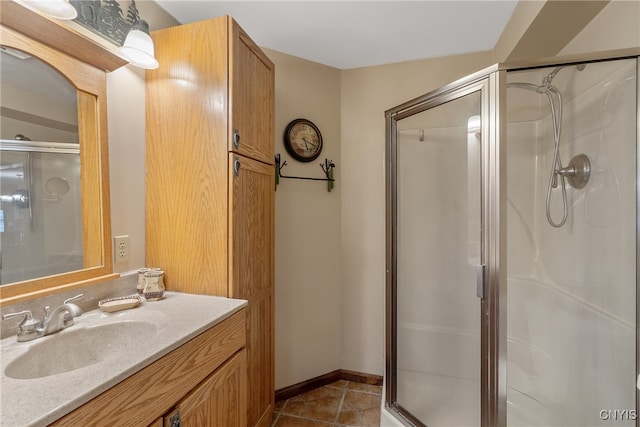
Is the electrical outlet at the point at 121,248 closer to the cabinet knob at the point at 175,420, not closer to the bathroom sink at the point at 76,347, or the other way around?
the bathroom sink at the point at 76,347

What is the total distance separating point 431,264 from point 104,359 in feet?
5.49

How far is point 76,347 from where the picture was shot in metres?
0.94

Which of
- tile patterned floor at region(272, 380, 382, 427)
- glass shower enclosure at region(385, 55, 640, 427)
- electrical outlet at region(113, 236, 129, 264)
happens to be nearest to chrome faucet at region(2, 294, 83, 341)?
electrical outlet at region(113, 236, 129, 264)

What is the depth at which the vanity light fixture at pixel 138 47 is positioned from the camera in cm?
116

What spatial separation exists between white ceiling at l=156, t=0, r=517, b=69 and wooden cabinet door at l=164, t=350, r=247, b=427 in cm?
185

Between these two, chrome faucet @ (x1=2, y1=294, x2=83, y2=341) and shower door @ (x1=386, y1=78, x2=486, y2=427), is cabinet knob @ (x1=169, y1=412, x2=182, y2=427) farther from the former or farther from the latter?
shower door @ (x1=386, y1=78, x2=486, y2=427)

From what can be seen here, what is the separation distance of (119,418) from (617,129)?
81.6 inches

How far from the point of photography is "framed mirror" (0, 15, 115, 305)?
0.92 m

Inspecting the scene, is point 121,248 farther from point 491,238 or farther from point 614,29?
point 614,29

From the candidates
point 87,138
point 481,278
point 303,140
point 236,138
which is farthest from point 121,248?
point 481,278

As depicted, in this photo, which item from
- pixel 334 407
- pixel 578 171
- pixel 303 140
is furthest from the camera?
pixel 303 140

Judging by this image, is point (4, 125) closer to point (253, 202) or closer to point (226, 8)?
point (253, 202)

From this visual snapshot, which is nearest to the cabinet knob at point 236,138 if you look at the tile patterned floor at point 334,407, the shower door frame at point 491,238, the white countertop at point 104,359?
the white countertop at point 104,359

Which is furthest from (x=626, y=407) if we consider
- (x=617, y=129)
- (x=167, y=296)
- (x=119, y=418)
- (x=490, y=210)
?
(x=167, y=296)
